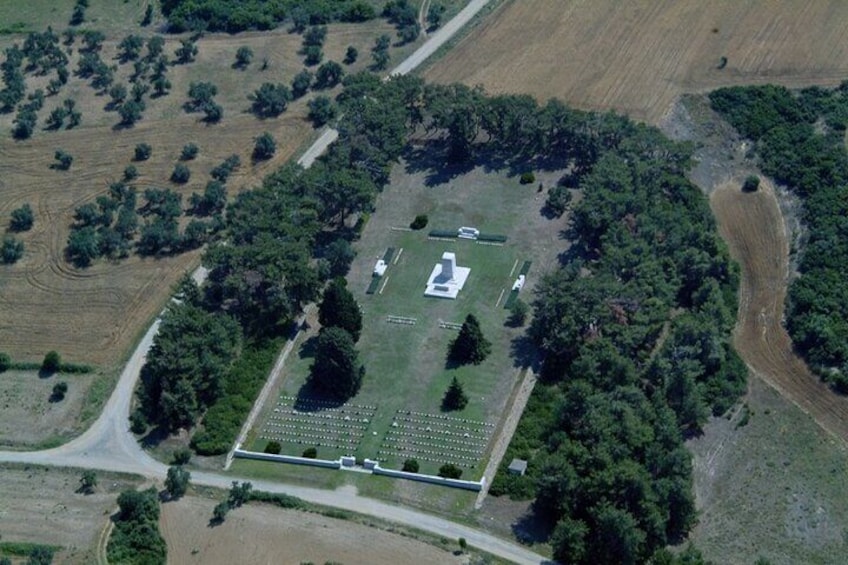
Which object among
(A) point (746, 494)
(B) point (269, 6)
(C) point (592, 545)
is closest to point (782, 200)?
(A) point (746, 494)

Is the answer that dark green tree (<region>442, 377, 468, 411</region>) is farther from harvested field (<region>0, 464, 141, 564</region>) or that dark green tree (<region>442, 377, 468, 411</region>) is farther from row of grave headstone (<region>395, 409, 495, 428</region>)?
harvested field (<region>0, 464, 141, 564</region>)

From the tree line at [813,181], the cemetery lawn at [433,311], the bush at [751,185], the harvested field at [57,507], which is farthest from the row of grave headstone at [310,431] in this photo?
the bush at [751,185]

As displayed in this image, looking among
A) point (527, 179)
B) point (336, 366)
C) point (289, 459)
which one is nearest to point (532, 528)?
point (289, 459)

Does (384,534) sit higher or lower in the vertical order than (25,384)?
higher

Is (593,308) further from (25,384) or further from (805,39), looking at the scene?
(805,39)

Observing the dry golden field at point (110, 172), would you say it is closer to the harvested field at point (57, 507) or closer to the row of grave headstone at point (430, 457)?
the harvested field at point (57, 507)

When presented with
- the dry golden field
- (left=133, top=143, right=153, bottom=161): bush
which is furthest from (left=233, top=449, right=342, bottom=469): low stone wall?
(left=133, top=143, right=153, bottom=161): bush

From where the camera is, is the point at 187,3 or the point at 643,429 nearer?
the point at 643,429
